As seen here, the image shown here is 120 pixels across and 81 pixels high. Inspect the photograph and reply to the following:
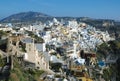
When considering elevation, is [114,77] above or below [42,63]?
below

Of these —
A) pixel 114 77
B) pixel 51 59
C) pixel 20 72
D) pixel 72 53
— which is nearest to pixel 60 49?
pixel 72 53

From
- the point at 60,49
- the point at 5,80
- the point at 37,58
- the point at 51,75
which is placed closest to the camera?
the point at 5,80

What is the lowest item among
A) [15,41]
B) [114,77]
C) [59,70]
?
[114,77]

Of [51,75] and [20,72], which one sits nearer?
[20,72]

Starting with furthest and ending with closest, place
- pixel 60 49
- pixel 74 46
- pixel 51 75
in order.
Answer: pixel 74 46 < pixel 60 49 < pixel 51 75

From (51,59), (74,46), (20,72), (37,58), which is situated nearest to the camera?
(20,72)

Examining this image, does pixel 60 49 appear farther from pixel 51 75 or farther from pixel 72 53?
pixel 51 75

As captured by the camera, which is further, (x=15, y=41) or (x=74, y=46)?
(x=74, y=46)

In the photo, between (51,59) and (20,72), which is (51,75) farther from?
(51,59)

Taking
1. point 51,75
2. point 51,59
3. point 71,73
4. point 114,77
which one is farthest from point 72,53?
point 51,75
